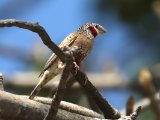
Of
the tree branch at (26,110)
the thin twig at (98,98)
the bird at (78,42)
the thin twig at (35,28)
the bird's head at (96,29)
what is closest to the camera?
the thin twig at (35,28)

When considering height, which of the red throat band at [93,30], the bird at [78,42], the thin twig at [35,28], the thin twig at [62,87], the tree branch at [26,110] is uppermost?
the red throat band at [93,30]

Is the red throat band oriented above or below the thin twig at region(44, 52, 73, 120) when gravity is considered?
above

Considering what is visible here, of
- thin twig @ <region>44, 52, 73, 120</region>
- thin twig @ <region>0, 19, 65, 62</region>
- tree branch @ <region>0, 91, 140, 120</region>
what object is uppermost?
thin twig @ <region>0, 19, 65, 62</region>

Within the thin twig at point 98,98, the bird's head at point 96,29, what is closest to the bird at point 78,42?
the bird's head at point 96,29

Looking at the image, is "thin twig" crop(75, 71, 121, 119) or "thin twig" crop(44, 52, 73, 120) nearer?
"thin twig" crop(44, 52, 73, 120)

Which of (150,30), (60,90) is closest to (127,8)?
(150,30)

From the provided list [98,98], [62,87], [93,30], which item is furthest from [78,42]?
[62,87]

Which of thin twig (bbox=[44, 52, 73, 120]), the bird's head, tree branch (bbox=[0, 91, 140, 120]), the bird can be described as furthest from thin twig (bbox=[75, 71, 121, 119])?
the bird's head

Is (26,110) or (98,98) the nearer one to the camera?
(26,110)

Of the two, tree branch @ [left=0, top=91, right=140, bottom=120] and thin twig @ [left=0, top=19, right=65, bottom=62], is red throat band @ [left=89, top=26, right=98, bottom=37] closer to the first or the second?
tree branch @ [left=0, top=91, right=140, bottom=120]

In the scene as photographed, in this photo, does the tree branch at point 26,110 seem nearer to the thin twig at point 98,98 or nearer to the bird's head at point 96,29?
the thin twig at point 98,98

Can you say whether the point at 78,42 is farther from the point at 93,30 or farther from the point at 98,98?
the point at 98,98
